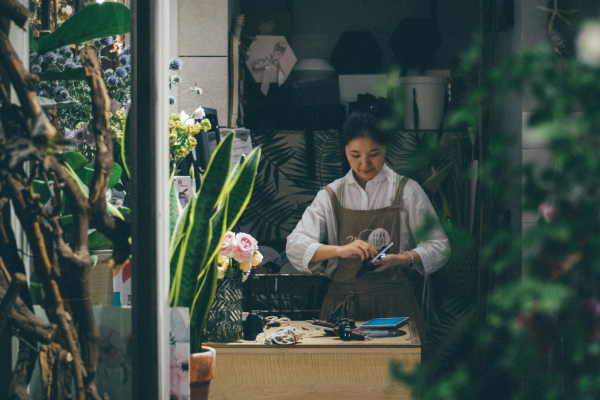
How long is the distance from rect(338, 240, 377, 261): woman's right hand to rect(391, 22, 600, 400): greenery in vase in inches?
86.6

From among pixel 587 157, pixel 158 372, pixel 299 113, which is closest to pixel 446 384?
pixel 587 157

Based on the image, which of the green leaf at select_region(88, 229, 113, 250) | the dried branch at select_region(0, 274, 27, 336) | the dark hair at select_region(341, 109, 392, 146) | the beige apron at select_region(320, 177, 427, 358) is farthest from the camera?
the dark hair at select_region(341, 109, 392, 146)

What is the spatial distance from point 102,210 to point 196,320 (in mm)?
386

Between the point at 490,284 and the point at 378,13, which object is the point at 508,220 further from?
the point at 378,13

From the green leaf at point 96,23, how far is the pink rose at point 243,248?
0.87m

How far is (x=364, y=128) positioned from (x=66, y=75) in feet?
6.00

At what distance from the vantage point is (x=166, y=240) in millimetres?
1085

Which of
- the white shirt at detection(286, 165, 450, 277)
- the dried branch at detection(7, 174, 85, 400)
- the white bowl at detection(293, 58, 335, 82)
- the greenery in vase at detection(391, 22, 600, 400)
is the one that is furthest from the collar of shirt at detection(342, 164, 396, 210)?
the greenery in vase at detection(391, 22, 600, 400)

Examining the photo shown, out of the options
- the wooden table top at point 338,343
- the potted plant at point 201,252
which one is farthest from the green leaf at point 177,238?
the wooden table top at point 338,343

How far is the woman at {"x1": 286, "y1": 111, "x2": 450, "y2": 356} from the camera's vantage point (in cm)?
260

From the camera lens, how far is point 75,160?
1.05 m

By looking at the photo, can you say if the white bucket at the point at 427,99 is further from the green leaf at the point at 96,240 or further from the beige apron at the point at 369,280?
the green leaf at the point at 96,240

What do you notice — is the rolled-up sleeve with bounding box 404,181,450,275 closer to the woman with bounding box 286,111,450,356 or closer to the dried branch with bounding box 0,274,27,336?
the woman with bounding box 286,111,450,356

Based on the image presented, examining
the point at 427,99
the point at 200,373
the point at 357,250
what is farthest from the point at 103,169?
the point at 427,99
